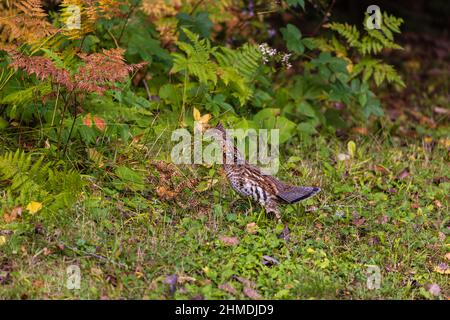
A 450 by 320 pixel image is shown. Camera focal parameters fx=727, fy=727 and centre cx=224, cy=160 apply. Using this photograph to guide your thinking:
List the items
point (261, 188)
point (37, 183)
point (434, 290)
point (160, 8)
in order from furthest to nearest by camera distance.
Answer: point (160, 8) → point (261, 188) → point (37, 183) → point (434, 290)

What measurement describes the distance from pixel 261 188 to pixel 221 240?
57 cm

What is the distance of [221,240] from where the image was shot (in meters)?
5.33

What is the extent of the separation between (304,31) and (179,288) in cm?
671

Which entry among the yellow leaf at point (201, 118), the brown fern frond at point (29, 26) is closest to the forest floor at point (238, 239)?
the yellow leaf at point (201, 118)

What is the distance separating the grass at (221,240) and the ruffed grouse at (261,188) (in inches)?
6.5

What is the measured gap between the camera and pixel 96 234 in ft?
16.9

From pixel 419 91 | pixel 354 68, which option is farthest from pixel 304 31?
pixel 354 68

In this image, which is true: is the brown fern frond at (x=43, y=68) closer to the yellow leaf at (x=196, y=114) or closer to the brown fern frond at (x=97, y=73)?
the brown fern frond at (x=97, y=73)

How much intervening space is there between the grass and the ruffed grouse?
0.17 meters

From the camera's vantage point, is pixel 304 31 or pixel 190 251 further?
pixel 304 31

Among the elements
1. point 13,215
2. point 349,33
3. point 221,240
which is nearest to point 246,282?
point 221,240

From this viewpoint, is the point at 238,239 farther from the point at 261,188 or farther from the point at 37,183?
the point at 37,183
